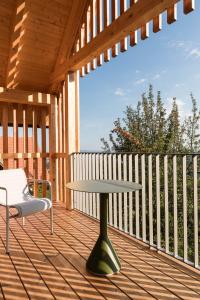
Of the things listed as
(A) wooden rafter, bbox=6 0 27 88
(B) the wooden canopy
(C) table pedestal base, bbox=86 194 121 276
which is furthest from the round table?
(A) wooden rafter, bbox=6 0 27 88

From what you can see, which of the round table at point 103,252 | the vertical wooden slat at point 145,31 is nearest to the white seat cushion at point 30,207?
the round table at point 103,252

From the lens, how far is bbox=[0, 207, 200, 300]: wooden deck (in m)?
2.03

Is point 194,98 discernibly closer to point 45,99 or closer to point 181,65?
point 45,99

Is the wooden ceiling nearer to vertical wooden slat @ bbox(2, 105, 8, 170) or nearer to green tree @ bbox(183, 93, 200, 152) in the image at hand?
vertical wooden slat @ bbox(2, 105, 8, 170)

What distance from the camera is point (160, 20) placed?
2982 mm

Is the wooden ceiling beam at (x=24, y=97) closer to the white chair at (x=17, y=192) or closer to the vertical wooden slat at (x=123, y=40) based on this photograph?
the white chair at (x=17, y=192)

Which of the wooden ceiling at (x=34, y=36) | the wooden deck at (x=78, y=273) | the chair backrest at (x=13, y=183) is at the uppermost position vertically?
the wooden ceiling at (x=34, y=36)

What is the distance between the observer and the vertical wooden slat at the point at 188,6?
2553 mm

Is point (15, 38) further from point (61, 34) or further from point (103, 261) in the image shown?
point (103, 261)

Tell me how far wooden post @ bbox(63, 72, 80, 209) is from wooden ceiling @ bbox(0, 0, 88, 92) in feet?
1.75

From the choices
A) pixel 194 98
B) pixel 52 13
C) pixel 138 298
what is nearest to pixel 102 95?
pixel 194 98

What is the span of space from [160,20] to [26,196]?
2.81m

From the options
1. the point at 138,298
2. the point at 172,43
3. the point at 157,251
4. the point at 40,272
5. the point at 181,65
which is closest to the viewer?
the point at 138,298

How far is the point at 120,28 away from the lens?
330 cm
